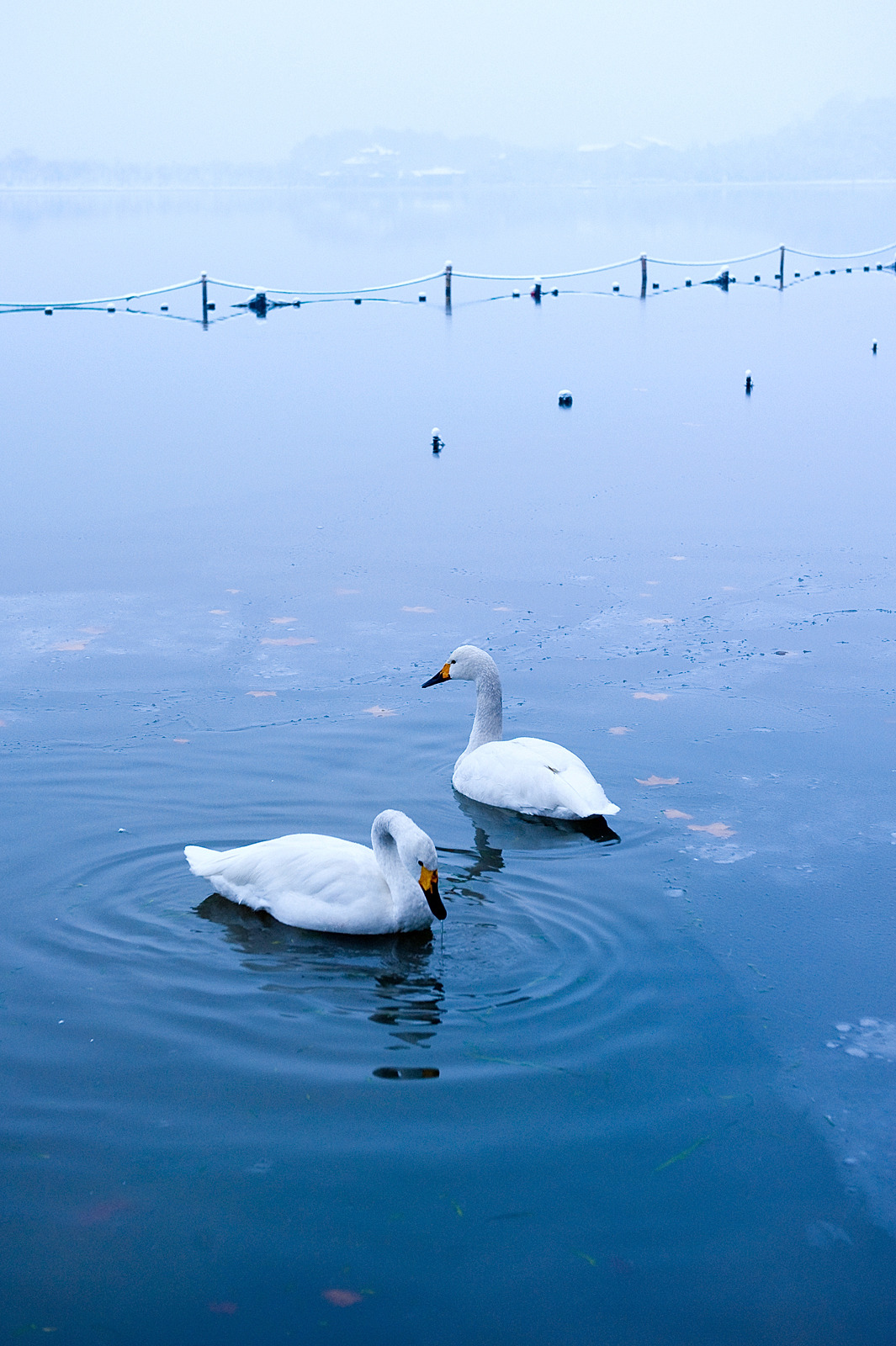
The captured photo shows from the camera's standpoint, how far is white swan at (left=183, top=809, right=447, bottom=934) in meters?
6.75

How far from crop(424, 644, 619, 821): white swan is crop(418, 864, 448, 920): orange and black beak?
1.50m

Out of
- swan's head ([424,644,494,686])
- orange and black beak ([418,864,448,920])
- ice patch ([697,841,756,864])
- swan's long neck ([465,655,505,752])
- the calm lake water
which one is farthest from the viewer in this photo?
swan's head ([424,644,494,686])

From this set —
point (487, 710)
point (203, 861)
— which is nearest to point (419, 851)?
point (203, 861)

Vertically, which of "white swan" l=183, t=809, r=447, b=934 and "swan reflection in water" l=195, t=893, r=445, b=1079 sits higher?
"white swan" l=183, t=809, r=447, b=934

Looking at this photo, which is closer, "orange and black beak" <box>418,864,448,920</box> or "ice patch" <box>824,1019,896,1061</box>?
"ice patch" <box>824,1019,896,1061</box>

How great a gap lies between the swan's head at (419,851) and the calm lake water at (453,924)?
0.28m

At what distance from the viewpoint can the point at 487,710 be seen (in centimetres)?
893

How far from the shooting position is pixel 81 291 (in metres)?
45.1

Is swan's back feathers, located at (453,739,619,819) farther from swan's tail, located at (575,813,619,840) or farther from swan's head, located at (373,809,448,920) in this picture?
swan's head, located at (373,809,448,920)

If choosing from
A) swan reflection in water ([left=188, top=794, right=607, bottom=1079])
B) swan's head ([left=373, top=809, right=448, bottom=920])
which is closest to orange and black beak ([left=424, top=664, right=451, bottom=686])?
swan reflection in water ([left=188, top=794, right=607, bottom=1079])

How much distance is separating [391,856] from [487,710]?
7.23ft

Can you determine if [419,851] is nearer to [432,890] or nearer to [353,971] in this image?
[432,890]

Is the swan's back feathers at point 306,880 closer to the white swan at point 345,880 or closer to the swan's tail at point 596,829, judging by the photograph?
the white swan at point 345,880

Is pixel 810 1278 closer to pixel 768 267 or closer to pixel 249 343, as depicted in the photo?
pixel 249 343
